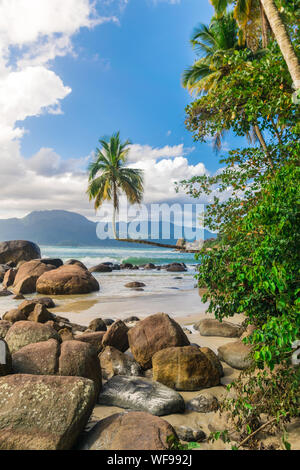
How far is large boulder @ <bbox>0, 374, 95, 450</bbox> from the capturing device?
7.23 ft

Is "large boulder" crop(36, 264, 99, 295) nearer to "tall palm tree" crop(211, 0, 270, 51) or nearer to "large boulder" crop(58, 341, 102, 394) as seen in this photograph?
"large boulder" crop(58, 341, 102, 394)

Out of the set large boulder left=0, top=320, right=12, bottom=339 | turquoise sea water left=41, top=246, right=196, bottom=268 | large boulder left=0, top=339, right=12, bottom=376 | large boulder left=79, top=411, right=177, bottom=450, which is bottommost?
turquoise sea water left=41, top=246, right=196, bottom=268

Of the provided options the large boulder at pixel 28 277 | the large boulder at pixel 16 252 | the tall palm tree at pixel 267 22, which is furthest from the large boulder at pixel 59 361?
the large boulder at pixel 16 252

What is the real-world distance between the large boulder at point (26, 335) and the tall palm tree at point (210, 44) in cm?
1298

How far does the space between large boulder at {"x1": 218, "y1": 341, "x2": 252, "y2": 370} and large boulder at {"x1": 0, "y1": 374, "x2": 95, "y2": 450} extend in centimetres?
260

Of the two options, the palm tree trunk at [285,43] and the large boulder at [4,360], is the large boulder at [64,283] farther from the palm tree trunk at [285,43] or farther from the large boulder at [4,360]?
the palm tree trunk at [285,43]

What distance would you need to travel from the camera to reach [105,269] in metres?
24.6

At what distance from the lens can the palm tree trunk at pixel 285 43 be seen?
12.8ft

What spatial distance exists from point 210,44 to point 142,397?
60.8 feet

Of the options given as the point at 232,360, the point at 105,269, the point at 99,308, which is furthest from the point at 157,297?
the point at 105,269

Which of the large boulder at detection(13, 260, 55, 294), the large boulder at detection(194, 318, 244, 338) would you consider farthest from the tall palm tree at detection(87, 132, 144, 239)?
the large boulder at detection(194, 318, 244, 338)

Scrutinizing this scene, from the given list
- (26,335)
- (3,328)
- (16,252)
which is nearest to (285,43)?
(26,335)

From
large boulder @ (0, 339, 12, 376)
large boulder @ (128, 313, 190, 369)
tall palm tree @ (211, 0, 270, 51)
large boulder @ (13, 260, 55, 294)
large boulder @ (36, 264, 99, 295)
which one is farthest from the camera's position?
large boulder @ (13, 260, 55, 294)

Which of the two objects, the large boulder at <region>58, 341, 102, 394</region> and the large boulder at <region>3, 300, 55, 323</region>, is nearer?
the large boulder at <region>58, 341, 102, 394</region>
